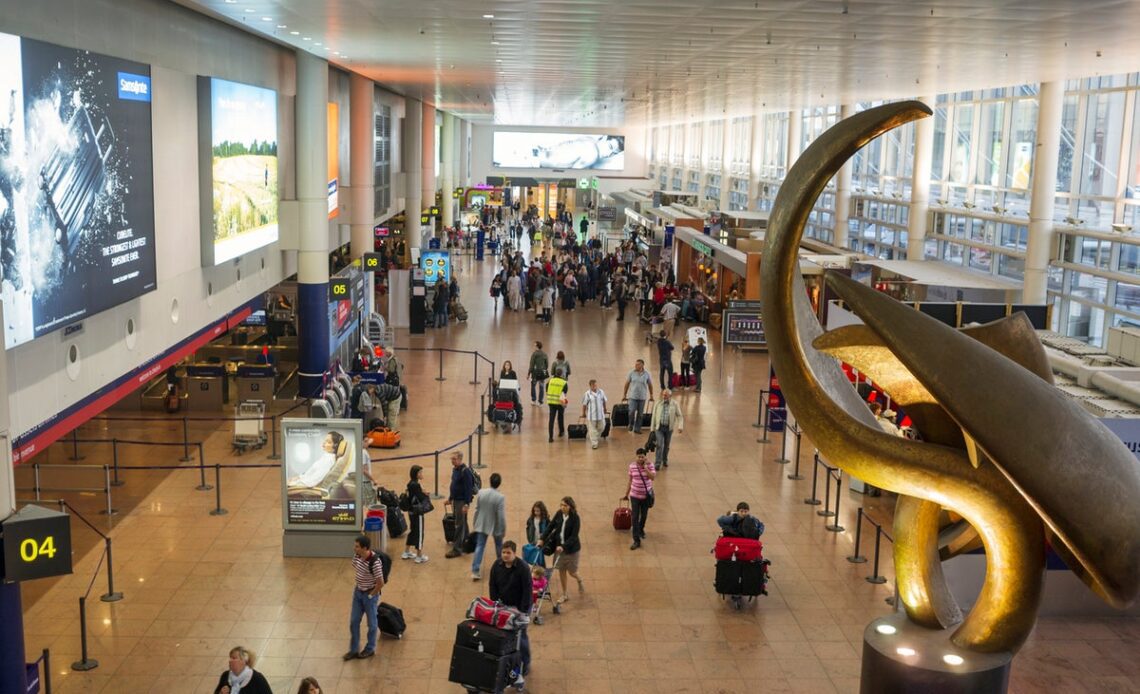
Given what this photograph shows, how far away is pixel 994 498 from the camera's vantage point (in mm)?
6801

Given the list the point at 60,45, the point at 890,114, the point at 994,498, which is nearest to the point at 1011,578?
the point at 994,498

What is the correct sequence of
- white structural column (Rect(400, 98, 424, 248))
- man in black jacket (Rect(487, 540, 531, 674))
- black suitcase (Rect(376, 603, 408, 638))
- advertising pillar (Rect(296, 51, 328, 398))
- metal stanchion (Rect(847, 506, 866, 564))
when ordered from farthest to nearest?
white structural column (Rect(400, 98, 424, 248)) → advertising pillar (Rect(296, 51, 328, 398)) → metal stanchion (Rect(847, 506, 866, 564)) → black suitcase (Rect(376, 603, 408, 638)) → man in black jacket (Rect(487, 540, 531, 674))

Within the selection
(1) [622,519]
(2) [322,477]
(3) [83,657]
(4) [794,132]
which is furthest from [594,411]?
(4) [794,132]

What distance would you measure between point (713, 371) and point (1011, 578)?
18.8 m

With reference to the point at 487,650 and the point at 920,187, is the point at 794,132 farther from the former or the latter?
the point at 487,650

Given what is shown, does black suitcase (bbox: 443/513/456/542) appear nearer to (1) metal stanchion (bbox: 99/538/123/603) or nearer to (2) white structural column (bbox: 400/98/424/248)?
(1) metal stanchion (bbox: 99/538/123/603)

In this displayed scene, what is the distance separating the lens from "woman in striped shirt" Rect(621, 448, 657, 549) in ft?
44.3

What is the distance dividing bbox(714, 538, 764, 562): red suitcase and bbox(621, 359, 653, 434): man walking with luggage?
22.8ft

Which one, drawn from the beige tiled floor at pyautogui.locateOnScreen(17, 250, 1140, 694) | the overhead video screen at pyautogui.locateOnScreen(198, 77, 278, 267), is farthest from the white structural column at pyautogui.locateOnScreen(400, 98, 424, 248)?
the beige tiled floor at pyautogui.locateOnScreen(17, 250, 1140, 694)

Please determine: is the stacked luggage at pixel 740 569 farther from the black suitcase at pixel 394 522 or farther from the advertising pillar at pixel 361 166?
the advertising pillar at pixel 361 166

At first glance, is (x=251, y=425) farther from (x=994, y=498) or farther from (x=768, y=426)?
(x=994, y=498)

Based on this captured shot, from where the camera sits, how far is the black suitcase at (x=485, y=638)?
9.58m

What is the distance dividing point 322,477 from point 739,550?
4.60m

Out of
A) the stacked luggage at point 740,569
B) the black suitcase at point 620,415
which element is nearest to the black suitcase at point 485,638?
the stacked luggage at point 740,569
